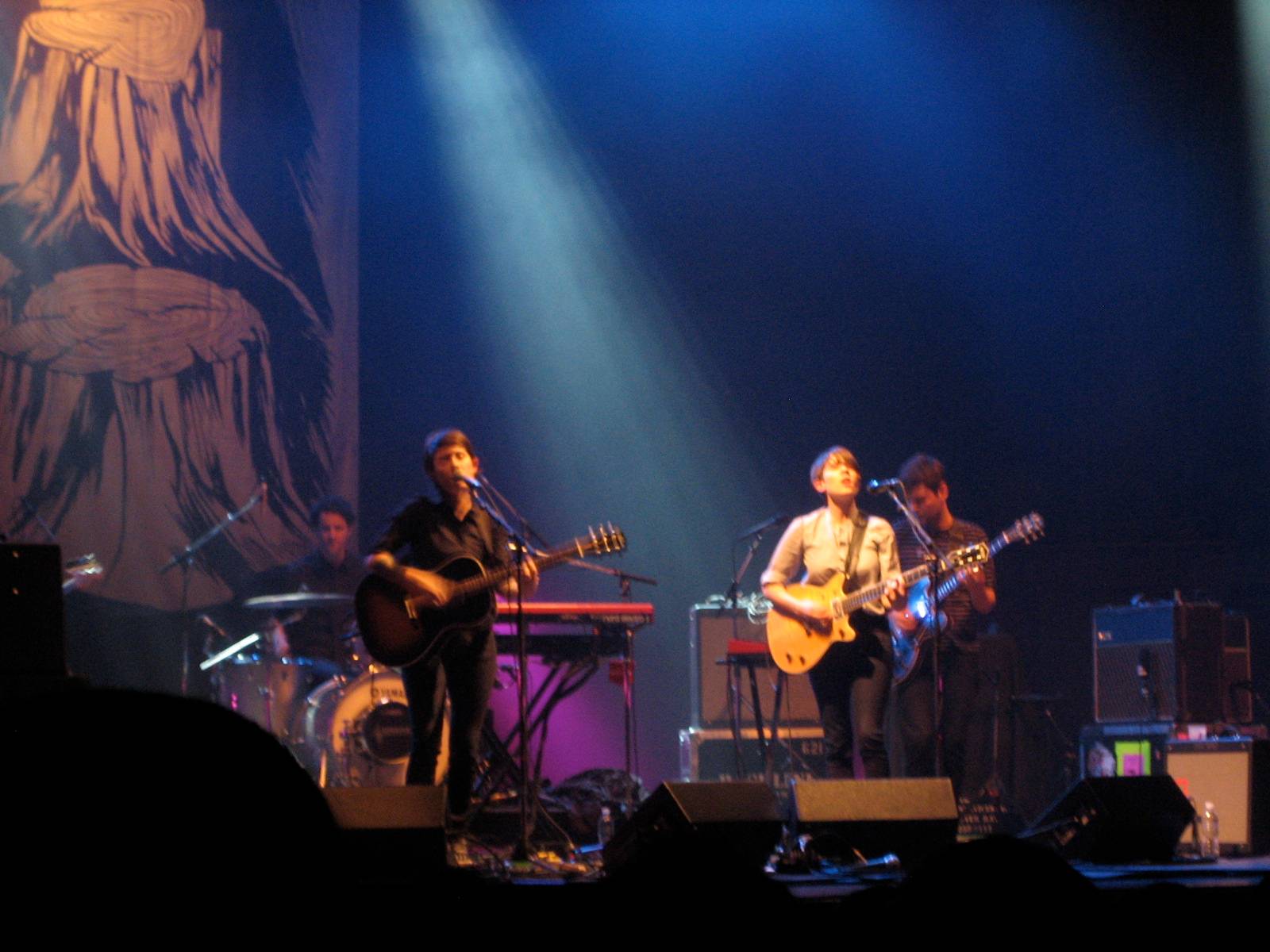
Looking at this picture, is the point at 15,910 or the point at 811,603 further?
the point at 811,603

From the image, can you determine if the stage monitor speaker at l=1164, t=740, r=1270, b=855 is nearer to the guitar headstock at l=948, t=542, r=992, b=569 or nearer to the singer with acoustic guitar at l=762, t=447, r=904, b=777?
the guitar headstock at l=948, t=542, r=992, b=569

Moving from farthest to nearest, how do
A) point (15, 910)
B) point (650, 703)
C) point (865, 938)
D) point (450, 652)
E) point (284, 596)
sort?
point (650, 703) < point (284, 596) < point (450, 652) < point (865, 938) < point (15, 910)

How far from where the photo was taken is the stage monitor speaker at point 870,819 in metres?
5.27

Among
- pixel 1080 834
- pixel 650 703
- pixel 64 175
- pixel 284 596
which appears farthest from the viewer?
pixel 650 703

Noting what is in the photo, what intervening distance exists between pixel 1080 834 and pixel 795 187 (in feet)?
23.0

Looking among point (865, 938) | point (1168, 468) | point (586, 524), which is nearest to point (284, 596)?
point (586, 524)

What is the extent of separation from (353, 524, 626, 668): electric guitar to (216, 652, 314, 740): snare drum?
2181mm

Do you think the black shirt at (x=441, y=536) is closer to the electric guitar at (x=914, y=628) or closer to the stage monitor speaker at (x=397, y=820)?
the stage monitor speaker at (x=397, y=820)

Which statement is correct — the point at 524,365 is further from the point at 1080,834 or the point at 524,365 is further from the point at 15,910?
the point at 15,910

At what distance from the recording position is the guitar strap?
7590 mm

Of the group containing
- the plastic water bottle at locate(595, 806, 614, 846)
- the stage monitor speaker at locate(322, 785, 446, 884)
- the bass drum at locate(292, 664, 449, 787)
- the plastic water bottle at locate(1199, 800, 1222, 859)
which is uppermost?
the stage monitor speaker at locate(322, 785, 446, 884)

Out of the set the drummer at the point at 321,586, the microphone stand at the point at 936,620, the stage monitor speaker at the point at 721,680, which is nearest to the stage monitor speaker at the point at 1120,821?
the microphone stand at the point at 936,620

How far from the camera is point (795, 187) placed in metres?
11.4

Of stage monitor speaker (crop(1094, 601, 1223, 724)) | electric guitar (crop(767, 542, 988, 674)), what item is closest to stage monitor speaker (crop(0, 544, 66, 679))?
electric guitar (crop(767, 542, 988, 674))
